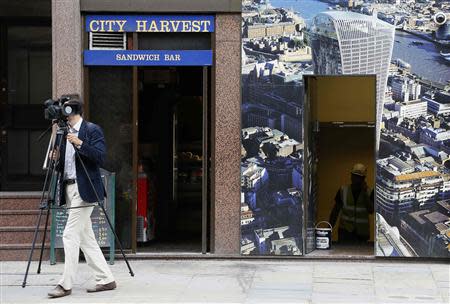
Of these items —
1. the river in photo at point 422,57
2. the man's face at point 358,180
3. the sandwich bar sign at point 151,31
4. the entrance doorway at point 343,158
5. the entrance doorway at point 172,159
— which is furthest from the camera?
the man's face at point 358,180

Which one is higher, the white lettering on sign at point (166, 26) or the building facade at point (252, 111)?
the white lettering on sign at point (166, 26)

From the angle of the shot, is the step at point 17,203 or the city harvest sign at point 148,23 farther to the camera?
the step at point 17,203

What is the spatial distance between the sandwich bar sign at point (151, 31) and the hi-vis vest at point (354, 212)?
10.1 ft

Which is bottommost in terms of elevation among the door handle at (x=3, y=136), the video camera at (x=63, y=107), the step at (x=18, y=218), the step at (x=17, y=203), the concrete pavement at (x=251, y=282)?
the concrete pavement at (x=251, y=282)

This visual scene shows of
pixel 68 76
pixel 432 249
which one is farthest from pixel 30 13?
pixel 432 249

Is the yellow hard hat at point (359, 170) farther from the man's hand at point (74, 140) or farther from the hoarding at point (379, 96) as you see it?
the man's hand at point (74, 140)

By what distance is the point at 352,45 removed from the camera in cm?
1005

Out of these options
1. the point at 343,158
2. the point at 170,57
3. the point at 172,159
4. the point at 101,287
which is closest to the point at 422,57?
the point at 343,158

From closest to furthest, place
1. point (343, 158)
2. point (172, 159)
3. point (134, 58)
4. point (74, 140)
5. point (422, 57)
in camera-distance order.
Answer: point (74, 140) < point (422, 57) < point (134, 58) < point (172, 159) < point (343, 158)

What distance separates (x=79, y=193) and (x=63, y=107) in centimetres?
89

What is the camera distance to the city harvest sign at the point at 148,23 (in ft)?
33.9

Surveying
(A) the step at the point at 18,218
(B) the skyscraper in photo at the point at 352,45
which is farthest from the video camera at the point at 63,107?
(B) the skyscraper in photo at the point at 352,45

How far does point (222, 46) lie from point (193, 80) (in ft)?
3.39

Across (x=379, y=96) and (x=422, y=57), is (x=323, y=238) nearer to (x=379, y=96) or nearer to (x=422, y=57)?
(x=379, y=96)
